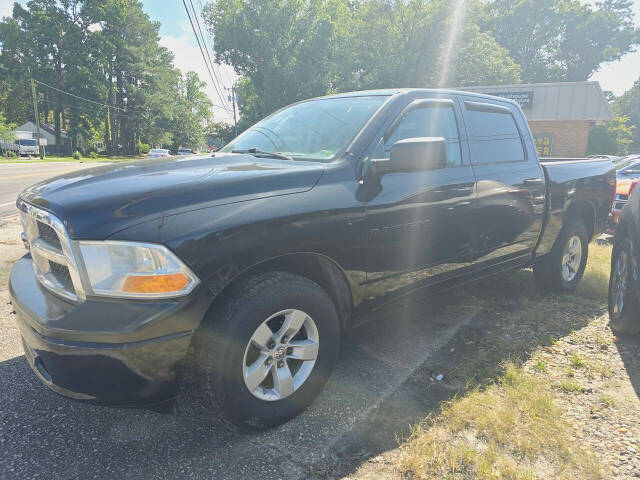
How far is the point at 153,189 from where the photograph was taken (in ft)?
6.68

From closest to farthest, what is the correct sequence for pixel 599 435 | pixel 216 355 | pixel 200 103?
1. pixel 216 355
2. pixel 599 435
3. pixel 200 103

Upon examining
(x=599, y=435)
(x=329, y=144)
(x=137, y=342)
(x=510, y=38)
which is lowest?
(x=599, y=435)

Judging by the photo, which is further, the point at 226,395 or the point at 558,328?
the point at 558,328

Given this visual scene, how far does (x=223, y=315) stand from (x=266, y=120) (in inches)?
86.1

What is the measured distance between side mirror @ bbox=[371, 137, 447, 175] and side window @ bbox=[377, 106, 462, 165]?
27 centimetres

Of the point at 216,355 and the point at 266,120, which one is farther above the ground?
the point at 266,120

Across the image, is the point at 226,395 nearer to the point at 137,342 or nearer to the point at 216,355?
the point at 216,355

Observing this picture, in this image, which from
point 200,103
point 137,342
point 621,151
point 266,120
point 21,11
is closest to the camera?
point 137,342

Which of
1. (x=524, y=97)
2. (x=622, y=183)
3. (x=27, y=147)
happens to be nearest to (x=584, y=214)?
(x=622, y=183)

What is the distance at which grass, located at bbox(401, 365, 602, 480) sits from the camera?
207 centimetres

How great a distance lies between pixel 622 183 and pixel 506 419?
8.83 meters

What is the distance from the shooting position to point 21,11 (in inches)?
1950

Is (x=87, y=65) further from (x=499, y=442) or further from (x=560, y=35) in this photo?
(x=499, y=442)

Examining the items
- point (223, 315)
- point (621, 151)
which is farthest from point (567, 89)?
point (621, 151)
